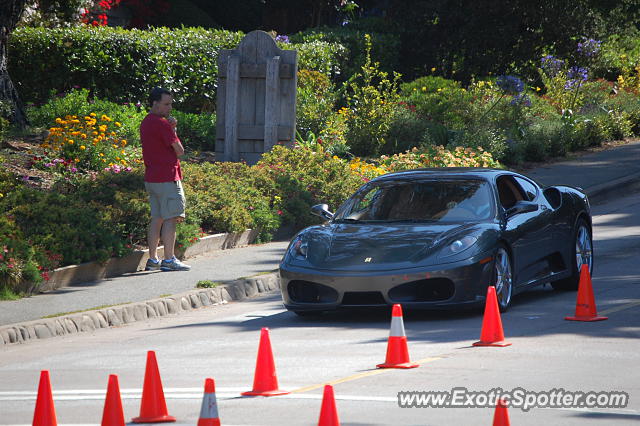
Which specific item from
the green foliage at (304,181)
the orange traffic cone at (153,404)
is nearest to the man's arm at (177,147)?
the green foliage at (304,181)

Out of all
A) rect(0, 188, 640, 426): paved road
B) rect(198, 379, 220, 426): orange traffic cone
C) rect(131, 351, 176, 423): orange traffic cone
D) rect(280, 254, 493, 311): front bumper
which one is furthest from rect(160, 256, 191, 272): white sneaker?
rect(198, 379, 220, 426): orange traffic cone

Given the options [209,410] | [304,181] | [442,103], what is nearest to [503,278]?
[209,410]

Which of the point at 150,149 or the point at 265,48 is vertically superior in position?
the point at 265,48

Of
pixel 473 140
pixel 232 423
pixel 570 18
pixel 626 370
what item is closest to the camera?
pixel 232 423

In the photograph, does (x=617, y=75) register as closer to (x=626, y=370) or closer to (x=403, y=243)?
(x=403, y=243)

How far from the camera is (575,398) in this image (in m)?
7.02

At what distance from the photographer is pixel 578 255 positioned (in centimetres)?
1212

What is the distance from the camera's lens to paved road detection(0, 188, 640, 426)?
688cm

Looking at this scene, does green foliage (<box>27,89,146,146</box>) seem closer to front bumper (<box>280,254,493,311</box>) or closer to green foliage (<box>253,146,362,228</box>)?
green foliage (<box>253,146,362,228</box>)

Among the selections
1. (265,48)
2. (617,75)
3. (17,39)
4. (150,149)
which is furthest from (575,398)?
(617,75)

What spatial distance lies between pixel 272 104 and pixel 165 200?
6490mm

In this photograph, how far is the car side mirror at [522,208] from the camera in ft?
36.4

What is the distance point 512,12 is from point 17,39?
42.7 feet

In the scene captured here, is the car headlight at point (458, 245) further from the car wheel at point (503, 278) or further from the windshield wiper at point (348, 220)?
the windshield wiper at point (348, 220)
